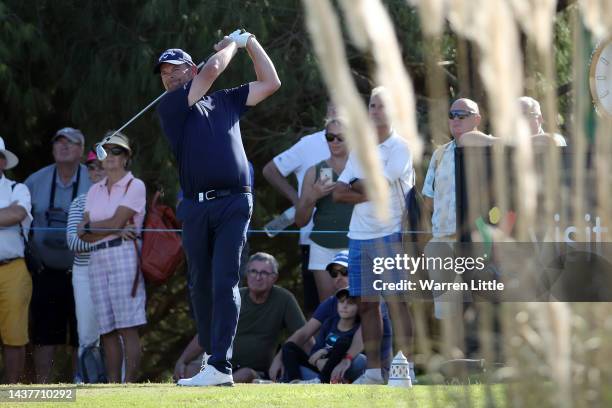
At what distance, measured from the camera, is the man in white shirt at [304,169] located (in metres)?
8.96

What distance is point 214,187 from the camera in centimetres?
684

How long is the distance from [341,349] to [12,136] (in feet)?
15.0

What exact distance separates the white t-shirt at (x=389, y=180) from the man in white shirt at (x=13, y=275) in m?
2.66

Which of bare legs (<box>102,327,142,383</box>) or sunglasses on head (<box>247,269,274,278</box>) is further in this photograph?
sunglasses on head (<box>247,269,274,278</box>)

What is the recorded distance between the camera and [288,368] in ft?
27.3

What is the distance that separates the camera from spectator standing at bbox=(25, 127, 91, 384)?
9344mm

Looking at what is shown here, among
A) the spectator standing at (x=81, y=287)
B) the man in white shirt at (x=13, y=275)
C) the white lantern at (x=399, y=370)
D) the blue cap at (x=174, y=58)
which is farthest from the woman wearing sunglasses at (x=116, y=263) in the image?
the white lantern at (x=399, y=370)

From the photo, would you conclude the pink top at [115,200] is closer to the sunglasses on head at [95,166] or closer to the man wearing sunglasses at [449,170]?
the sunglasses on head at [95,166]

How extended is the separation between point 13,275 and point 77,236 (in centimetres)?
58

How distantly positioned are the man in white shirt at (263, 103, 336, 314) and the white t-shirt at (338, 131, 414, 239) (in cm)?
137

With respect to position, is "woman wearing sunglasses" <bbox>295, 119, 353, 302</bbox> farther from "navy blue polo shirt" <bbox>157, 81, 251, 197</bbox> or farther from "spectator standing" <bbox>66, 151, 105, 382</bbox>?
"navy blue polo shirt" <bbox>157, 81, 251, 197</bbox>

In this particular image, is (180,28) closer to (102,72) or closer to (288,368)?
(102,72)

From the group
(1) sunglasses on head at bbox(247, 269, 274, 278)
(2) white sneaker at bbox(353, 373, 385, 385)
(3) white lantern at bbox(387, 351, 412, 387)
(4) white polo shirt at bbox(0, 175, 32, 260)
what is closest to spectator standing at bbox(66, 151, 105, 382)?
(4) white polo shirt at bbox(0, 175, 32, 260)

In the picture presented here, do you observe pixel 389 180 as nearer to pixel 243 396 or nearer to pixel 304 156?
pixel 243 396
